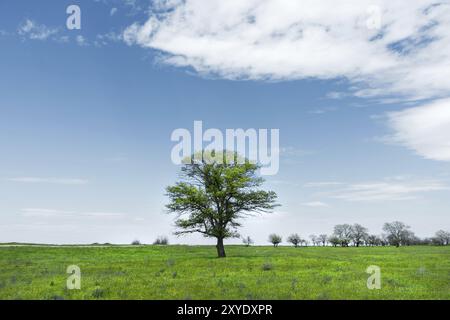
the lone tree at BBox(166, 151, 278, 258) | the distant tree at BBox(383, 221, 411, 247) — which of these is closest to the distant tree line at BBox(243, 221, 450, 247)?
the distant tree at BBox(383, 221, 411, 247)

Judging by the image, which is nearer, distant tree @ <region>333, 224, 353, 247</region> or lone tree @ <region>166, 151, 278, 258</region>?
lone tree @ <region>166, 151, 278, 258</region>

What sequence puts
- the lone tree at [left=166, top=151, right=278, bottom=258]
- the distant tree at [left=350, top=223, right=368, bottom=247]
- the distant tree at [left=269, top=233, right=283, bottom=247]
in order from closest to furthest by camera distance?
1. the lone tree at [left=166, top=151, right=278, bottom=258]
2. the distant tree at [left=269, top=233, right=283, bottom=247]
3. the distant tree at [left=350, top=223, right=368, bottom=247]

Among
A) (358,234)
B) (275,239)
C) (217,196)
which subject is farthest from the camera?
(358,234)

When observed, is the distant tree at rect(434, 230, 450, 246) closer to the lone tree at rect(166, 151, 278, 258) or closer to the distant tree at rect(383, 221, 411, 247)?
the distant tree at rect(383, 221, 411, 247)

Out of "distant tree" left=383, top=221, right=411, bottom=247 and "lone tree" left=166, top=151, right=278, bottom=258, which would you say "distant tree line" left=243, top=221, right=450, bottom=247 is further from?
"lone tree" left=166, top=151, right=278, bottom=258

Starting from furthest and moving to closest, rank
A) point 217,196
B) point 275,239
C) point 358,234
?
point 358,234, point 275,239, point 217,196

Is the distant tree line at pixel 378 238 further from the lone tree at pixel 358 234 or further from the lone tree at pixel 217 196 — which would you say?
the lone tree at pixel 217 196

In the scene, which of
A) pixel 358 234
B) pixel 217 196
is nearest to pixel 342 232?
pixel 358 234

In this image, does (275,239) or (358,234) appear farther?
(358,234)

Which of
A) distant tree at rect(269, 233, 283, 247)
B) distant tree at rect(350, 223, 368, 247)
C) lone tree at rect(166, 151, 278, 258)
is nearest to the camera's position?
lone tree at rect(166, 151, 278, 258)

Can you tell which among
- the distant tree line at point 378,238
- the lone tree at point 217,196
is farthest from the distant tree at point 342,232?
the lone tree at point 217,196

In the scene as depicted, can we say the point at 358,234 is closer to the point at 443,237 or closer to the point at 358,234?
the point at 358,234

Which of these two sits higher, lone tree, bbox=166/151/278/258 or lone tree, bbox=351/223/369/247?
lone tree, bbox=166/151/278/258

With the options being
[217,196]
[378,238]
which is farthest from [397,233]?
[217,196]
